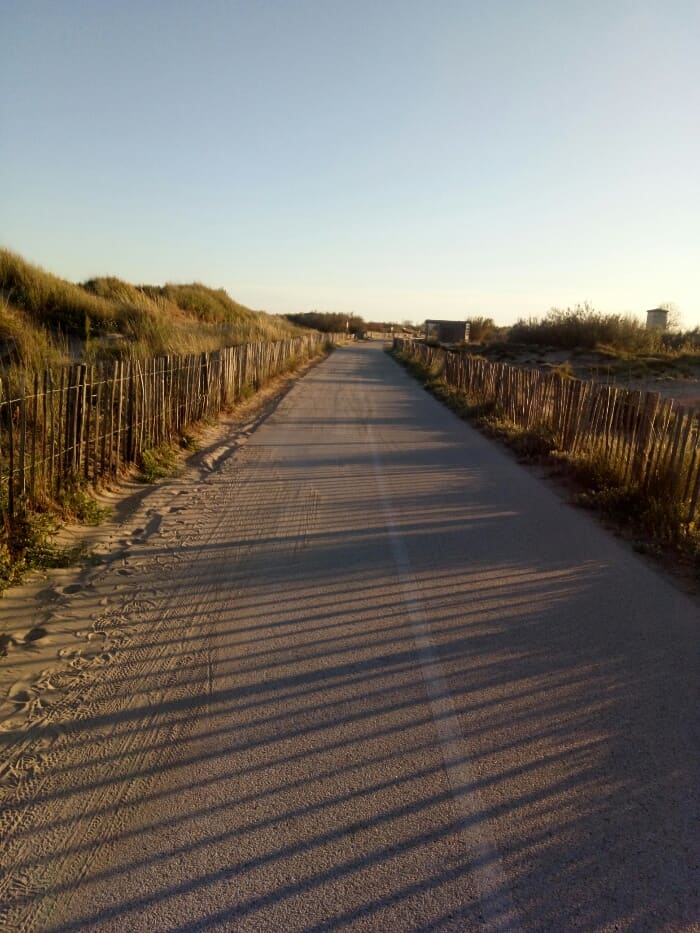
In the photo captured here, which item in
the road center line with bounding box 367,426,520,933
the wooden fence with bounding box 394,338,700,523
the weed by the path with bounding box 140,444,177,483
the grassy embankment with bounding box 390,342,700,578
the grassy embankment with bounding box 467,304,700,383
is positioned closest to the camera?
the road center line with bounding box 367,426,520,933

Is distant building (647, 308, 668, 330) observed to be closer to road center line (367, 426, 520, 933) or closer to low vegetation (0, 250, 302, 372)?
low vegetation (0, 250, 302, 372)

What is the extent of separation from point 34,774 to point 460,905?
1990mm

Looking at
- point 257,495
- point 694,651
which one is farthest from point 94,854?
point 257,495

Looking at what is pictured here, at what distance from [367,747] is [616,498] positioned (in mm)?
6109

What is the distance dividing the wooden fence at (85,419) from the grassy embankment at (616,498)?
5830 mm

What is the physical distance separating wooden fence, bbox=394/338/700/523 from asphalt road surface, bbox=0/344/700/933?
1606 millimetres

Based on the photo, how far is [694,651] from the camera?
5047 millimetres

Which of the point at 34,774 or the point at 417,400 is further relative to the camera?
the point at 417,400

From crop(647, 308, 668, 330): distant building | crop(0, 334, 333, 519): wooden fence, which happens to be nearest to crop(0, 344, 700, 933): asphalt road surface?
crop(0, 334, 333, 519): wooden fence

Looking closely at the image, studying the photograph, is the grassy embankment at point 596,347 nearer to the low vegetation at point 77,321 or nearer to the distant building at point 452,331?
the distant building at point 452,331

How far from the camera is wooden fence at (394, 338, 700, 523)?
8203mm

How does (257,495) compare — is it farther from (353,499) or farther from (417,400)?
(417,400)

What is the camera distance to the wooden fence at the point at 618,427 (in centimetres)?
820

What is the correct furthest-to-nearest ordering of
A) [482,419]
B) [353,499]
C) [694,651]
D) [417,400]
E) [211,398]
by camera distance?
[417,400], [482,419], [211,398], [353,499], [694,651]
